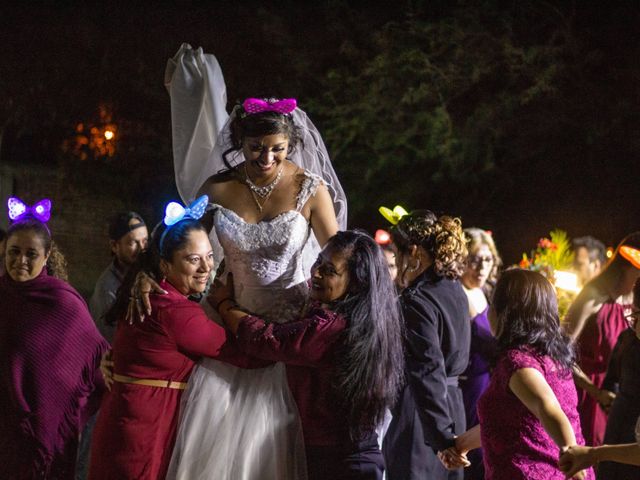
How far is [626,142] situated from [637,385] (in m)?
9.86

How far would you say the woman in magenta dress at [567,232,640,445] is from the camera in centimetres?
666

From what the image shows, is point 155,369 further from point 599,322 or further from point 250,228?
point 599,322

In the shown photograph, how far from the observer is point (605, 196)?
15.4 m

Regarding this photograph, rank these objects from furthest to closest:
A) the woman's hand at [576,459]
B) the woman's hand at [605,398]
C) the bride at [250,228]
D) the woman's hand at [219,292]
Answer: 1. the woman's hand at [605,398]
2. the woman's hand at [219,292]
3. the bride at [250,228]
4. the woman's hand at [576,459]

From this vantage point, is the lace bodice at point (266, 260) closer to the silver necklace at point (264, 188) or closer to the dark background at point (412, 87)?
the silver necklace at point (264, 188)

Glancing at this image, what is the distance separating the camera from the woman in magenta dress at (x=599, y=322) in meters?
6.66

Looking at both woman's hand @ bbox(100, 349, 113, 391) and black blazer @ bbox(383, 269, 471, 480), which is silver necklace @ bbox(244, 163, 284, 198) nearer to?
black blazer @ bbox(383, 269, 471, 480)

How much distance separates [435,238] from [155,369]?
69.9 inches

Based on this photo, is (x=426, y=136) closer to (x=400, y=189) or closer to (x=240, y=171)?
(x=400, y=189)

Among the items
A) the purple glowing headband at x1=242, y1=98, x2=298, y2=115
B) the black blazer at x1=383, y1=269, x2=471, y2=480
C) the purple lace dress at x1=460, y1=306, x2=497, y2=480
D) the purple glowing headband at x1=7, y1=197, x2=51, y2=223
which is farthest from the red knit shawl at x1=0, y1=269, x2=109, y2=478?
the purple lace dress at x1=460, y1=306, x2=497, y2=480

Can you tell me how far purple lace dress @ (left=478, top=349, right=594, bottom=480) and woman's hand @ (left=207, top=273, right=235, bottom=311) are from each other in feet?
4.57

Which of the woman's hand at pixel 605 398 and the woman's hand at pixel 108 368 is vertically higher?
the woman's hand at pixel 108 368

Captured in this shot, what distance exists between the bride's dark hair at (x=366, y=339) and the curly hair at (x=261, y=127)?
0.74 m

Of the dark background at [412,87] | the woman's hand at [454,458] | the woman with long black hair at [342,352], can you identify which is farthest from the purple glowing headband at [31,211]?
the dark background at [412,87]
